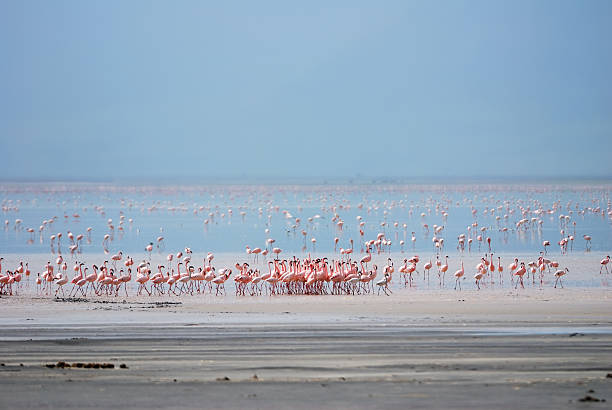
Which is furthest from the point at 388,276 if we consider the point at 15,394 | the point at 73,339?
the point at 15,394

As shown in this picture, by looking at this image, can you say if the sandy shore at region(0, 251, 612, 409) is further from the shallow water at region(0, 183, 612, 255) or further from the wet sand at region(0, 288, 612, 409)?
the shallow water at region(0, 183, 612, 255)

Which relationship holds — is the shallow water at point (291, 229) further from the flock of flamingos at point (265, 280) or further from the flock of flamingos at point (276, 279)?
the flock of flamingos at point (265, 280)

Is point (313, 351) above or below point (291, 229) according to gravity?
above

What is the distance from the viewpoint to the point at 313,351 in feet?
40.2

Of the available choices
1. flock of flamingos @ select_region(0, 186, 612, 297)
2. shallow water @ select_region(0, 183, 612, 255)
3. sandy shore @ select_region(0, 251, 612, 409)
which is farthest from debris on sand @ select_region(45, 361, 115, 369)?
shallow water @ select_region(0, 183, 612, 255)

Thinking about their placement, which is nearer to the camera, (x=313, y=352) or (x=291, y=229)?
(x=313, y=352)

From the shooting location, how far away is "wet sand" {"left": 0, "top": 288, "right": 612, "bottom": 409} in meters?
9.55

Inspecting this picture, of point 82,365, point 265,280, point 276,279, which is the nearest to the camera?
point 82,365

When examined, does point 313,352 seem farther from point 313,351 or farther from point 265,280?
point 265,280

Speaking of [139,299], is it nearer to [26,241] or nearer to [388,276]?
[388,276]

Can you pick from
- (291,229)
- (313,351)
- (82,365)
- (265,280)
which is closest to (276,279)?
(265,280)

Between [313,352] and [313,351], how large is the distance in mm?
86

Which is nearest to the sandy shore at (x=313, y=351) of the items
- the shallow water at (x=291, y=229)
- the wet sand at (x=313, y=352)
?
the wet sand at (x=313, y=352)

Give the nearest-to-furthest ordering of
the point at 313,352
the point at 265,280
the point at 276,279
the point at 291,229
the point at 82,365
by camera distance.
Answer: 1. the point at 82,365
2. the point at 313,352
3. the point at 276,279
4. the point at 265,280
5. the point at 291,229
